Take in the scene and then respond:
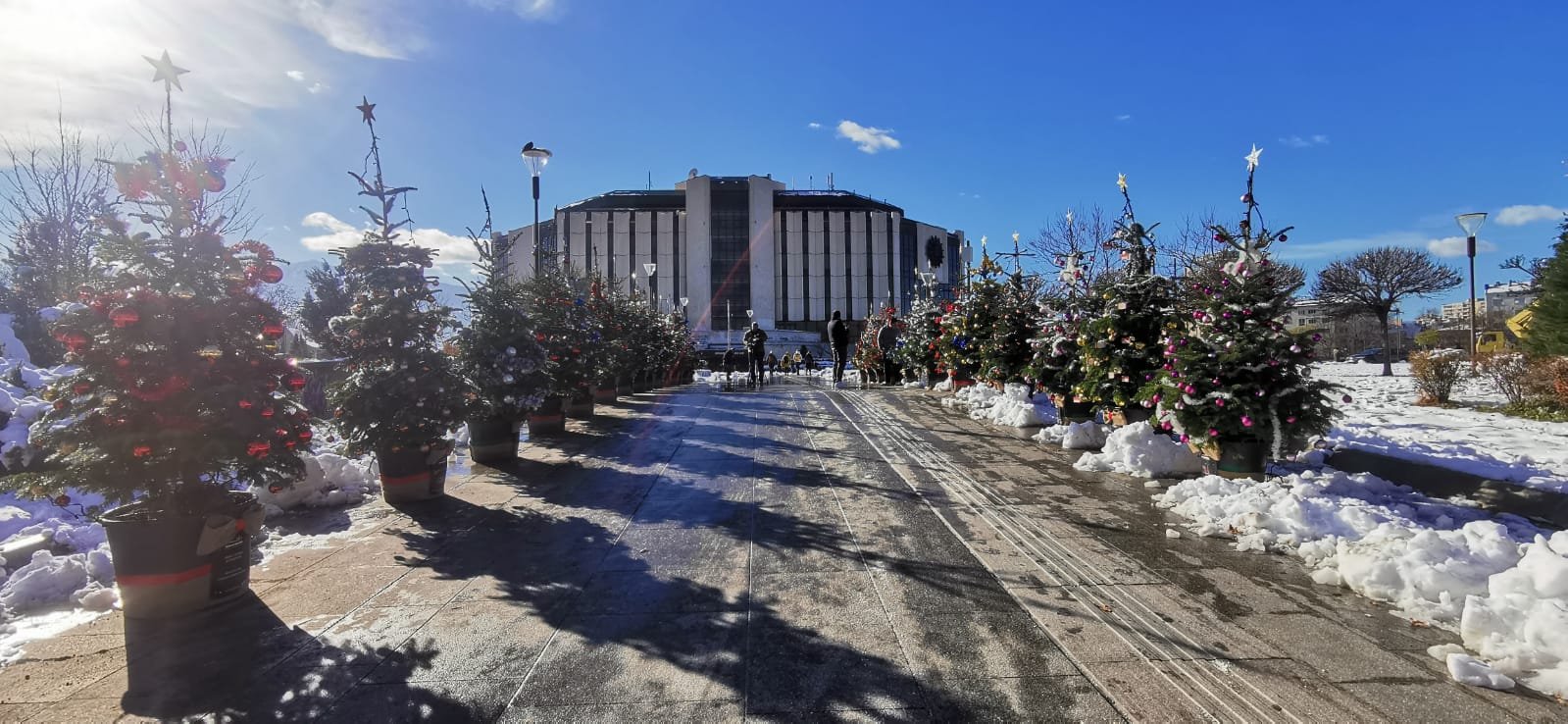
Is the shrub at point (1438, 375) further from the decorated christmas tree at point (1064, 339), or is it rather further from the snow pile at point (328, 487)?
the snow pile at point (328, 487)

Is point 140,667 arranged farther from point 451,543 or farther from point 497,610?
point 451,543

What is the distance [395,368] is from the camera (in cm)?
592

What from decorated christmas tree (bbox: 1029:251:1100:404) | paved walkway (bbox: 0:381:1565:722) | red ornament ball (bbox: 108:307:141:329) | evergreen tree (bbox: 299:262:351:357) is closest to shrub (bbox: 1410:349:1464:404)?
decorated christmas tree (bbox: 1029:251:1100:404)

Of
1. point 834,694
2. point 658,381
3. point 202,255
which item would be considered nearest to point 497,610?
point 834,694

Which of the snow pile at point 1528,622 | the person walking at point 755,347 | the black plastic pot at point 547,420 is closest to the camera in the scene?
the snow pile at point 1528,622

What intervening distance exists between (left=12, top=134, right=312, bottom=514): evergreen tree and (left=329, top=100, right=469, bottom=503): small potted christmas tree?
158 centimetres

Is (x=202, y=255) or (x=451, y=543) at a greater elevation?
(x=202, y=255)

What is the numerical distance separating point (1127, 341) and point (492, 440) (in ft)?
23.9

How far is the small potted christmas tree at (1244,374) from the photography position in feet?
17.9

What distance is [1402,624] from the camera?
318cm

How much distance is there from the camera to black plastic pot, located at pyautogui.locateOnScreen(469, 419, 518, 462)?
298 inches

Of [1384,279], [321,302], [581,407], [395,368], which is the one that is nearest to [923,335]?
[581,407]

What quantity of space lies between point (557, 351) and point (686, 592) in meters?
6.35

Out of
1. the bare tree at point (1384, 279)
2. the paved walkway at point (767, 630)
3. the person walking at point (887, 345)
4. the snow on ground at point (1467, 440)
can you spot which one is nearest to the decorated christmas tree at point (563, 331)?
the paved walkway at point (767, 630)
